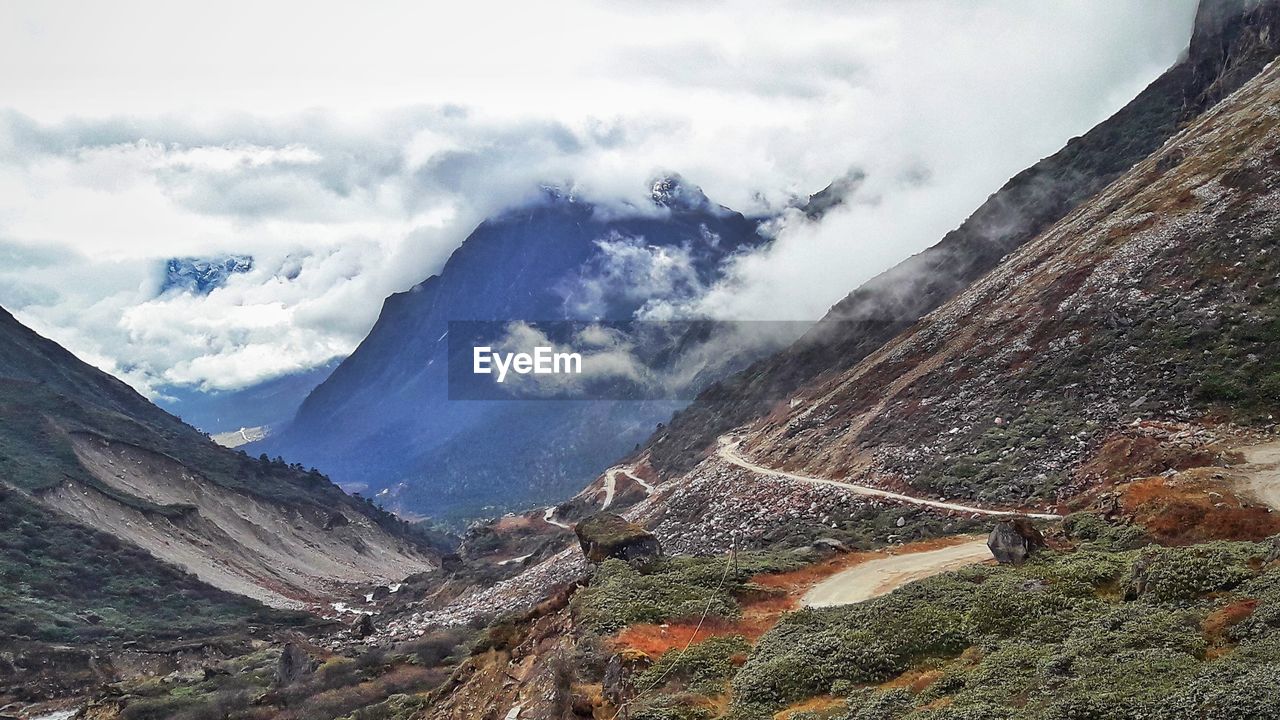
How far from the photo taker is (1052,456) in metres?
43.2

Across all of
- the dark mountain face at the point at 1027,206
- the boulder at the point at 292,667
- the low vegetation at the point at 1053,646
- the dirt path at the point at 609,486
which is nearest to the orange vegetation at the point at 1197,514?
the low vegetation at the point at 1053,646

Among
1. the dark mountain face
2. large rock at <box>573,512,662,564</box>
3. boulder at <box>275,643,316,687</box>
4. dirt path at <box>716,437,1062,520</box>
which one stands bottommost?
boulder at <box>275,643,316,687</box>

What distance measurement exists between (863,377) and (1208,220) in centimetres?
2942

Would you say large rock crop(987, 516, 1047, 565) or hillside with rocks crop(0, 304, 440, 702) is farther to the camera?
hillside with rocks crop(0, 304, 440, 702)

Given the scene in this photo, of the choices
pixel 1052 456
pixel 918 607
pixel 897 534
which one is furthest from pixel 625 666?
pixel 1052 456

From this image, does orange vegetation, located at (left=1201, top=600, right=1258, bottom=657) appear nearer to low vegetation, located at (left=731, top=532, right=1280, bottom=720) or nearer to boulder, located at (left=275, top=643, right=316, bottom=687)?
low vegetation, located at (left=731, top=532, right=1280, bottom=720)

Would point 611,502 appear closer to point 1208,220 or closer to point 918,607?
point 1208,220

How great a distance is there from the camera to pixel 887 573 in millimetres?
30109

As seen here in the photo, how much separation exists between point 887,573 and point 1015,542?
6195mm

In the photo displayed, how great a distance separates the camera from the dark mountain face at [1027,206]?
92.2 meters

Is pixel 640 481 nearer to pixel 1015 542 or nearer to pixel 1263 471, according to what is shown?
pixel 1263 471

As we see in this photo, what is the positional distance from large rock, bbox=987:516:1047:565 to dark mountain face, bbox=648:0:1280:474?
67.4 m

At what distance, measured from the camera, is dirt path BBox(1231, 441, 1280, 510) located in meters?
29.7

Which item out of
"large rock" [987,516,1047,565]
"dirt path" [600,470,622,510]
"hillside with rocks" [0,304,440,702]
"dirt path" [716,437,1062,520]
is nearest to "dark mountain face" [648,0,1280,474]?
"dirt path" [600,470,622,510]
